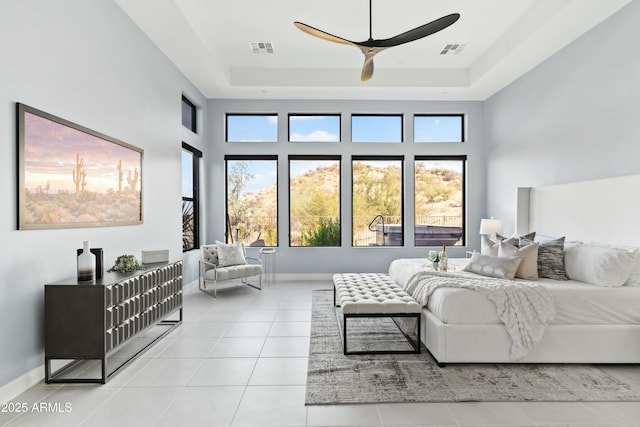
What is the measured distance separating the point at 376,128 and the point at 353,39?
7.11 feet

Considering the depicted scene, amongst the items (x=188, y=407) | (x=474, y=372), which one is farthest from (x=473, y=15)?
(x=188, y=407)

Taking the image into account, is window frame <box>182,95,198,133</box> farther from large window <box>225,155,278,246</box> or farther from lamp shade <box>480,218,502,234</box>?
lamp shade <box>480,218,502,234</box>

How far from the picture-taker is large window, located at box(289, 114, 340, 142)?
7.14m

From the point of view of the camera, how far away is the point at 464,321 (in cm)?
308

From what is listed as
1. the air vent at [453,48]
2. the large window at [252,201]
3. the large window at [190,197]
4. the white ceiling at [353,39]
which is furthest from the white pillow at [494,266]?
the large window at [190,197]

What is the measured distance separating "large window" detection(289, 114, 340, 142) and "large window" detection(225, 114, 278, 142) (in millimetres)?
382

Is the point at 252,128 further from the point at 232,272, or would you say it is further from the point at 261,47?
the point at 232,272

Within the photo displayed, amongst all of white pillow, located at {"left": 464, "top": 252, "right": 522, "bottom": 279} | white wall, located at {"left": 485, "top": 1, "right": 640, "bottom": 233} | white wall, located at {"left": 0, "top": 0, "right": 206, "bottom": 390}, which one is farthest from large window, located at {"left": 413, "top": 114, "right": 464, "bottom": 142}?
white wall, located at {"left": 0, "top": 0, "right": 206, "bottom": 390}

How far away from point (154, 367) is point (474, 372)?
2681 millimetres

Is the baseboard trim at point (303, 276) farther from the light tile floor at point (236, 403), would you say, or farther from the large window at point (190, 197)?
the light tile floor at point (236, 403)

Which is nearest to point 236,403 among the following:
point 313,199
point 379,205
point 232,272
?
point 232,272

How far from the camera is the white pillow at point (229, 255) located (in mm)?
6004

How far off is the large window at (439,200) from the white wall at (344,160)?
16 centimetres

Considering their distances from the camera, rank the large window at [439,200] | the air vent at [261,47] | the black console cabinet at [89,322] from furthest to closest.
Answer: the large window at [439,200]
the air vent at [261,47]
the black console cabinet at [89,322]
